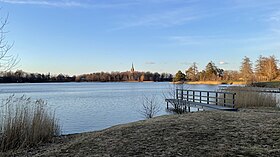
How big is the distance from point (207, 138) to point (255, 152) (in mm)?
1225

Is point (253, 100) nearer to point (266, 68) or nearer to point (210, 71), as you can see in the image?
point (266, 68)

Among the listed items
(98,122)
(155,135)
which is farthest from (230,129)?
(98,122)

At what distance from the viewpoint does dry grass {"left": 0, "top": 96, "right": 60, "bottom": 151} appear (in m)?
7.17

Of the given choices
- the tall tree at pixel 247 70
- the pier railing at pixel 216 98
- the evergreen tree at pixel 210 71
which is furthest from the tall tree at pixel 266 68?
the pier railing at pixel 216 98

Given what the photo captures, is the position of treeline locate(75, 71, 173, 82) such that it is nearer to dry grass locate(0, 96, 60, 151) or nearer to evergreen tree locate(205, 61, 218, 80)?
evergreen tree locate(205, 61, 218, 80)

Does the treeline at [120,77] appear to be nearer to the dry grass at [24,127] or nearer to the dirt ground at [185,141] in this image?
the dry grass at [24,127]

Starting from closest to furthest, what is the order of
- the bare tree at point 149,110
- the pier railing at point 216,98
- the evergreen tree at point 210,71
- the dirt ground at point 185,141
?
1. the dirt ground at point 185,141
2. the pier railing at point 216,98
3. the bare tree at point 149,110
4. the evergreen tree at point 210,71

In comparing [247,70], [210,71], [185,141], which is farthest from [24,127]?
[210,71]

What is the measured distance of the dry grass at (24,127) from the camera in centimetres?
717

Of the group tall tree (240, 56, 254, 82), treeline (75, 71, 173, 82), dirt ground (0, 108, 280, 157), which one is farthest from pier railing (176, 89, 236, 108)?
treeline (75, 71, 173, 82)

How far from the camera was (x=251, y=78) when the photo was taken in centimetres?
6531

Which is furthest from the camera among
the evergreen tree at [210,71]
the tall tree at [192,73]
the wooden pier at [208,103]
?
the tall tree at [192,73]

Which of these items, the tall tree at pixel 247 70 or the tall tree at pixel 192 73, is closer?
the tall tree at pixel 247 70

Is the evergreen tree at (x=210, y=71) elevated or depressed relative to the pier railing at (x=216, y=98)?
elevated
